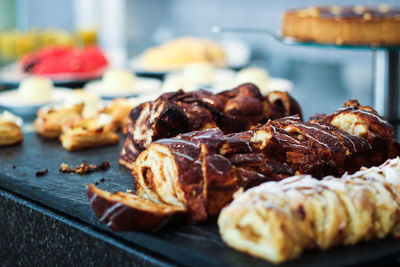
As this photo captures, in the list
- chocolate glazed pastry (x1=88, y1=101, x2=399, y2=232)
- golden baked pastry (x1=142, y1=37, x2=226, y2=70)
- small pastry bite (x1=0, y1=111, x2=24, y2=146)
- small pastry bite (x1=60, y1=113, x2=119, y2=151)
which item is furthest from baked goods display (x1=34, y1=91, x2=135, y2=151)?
golden baked pastry (x1=142, y1=37, x2=226, y2=70)

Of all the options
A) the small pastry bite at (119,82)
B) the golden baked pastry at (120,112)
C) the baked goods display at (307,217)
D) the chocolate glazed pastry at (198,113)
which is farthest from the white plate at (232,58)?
the baked goods display at (307,217)

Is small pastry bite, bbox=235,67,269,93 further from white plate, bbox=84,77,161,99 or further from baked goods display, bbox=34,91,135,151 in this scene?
baked goods display, bbox=34,91,135,151

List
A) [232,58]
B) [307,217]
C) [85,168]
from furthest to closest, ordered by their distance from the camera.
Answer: [232,58] → [85,168] → [307,217]


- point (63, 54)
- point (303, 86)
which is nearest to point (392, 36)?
point (303, 86)

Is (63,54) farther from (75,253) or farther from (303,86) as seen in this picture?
(75,253)

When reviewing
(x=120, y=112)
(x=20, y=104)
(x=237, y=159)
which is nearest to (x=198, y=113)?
(x=237, y=159)

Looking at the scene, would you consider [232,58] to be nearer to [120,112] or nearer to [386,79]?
[386,79]

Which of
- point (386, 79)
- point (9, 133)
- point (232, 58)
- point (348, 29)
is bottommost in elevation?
point (232, 58)
